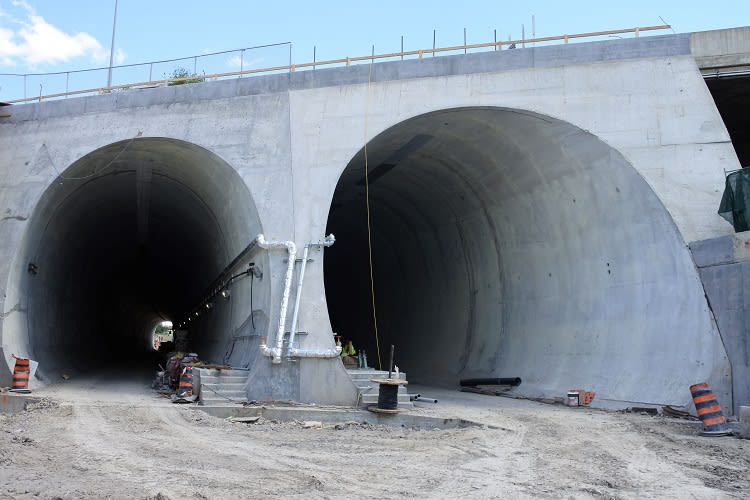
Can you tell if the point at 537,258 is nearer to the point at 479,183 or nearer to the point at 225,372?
the point at 479,183

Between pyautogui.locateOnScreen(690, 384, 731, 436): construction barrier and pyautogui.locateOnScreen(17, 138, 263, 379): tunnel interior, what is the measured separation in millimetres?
9299

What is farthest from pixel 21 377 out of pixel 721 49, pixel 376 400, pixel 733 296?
pixel 721 49

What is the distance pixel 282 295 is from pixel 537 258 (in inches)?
272

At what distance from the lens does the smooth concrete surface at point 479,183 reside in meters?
14.4

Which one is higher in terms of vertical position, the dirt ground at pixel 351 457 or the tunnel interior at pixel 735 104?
the tunnel interior at pixel 735 104

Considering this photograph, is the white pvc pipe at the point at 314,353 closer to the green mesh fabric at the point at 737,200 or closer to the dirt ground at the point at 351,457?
the dirt ground at the point at 351,457

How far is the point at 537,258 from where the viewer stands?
18.0 metres

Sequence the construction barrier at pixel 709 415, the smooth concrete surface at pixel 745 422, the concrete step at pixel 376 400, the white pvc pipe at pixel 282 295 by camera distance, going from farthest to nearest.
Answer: the white pvc pipe at pixel 282 295 < the concrete step at pixel 376 400 < the construction barrier at pixel 709 415 < the smooth concrete surface at pixel 745 422

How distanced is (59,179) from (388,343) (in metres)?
14.6

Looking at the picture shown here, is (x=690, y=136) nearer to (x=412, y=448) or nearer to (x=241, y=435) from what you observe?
(x=412, y=448)

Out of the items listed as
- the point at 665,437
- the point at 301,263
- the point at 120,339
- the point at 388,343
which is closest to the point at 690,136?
the point at 665,437

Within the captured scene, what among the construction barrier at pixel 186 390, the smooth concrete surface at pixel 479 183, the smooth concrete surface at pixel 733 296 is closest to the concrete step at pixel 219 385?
the construction barrier at pixel 186 390

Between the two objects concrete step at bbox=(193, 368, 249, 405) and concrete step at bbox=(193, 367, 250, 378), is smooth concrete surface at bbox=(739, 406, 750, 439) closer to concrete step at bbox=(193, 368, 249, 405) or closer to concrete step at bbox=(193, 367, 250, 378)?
concrete step at bbox=(193, 368, 249, 405)

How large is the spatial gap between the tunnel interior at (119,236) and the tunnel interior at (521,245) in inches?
154
